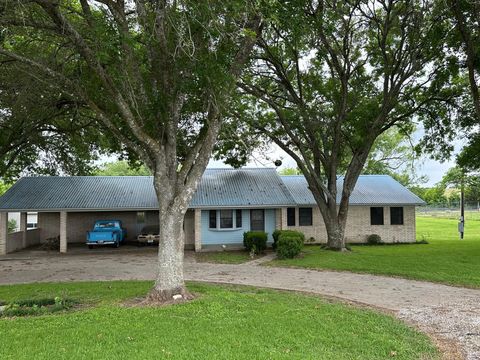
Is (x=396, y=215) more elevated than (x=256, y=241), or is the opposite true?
(x=396, y=215)

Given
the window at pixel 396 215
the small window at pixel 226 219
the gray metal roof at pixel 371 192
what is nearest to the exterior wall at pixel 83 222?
the small window at pixel 226 219

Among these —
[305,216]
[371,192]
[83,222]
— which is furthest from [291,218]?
[83,222]

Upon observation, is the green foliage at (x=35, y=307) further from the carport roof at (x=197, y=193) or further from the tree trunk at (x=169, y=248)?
the carport roof at (x=197, y=193)

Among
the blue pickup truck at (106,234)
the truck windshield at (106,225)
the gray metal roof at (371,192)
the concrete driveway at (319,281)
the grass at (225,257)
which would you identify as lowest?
the grass at (225,257)

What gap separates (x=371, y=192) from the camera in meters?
26.0

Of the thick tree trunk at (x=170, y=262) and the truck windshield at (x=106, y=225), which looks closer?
the thick tree trunk at (x=170, y=262)

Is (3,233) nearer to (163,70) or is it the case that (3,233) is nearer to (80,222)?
(80,222)

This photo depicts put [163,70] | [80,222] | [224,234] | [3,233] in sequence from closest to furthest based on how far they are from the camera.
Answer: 1. [163,70]
2. [3,233]
3. [224,234]
4. [80,222]

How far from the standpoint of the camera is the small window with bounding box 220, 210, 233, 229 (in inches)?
880

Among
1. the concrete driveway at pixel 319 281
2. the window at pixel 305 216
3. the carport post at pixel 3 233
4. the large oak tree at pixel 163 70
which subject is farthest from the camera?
the window at pixel 305 216

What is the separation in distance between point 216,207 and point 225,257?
3.77m

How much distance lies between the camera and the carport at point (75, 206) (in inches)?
829

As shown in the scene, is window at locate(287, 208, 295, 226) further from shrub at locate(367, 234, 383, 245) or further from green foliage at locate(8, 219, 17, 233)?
green foliage at locate(8, 219, 17, 233)

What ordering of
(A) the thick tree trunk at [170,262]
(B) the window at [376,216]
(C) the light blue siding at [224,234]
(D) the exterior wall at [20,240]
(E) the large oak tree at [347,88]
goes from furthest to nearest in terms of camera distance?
(B) the window at [376,216]
(C) the light blue siding at [224,234]
(D) the exterior wall at [20,240]
(E) the large oak tree at [347,88]
(A) the thick tree trunk at [170,262]
